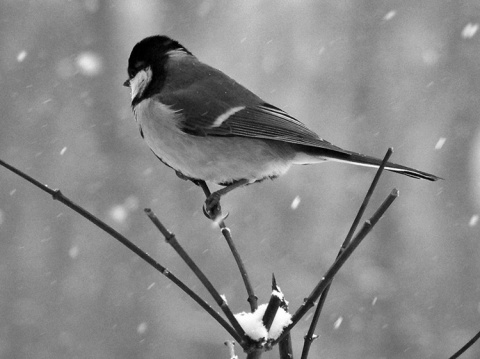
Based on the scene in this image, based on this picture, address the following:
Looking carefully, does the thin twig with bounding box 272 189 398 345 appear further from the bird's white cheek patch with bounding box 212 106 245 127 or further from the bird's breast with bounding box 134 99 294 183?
the bird's white cheek patch with bounding box 212 106 245 127

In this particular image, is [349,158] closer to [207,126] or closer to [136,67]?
[207,126]

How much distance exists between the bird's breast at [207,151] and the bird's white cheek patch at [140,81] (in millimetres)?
52

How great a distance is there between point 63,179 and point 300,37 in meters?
3.39

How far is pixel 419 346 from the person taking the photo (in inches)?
266

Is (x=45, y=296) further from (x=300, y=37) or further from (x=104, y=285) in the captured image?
(x=300, y=37)

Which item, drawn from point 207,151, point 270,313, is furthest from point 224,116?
point 270,313

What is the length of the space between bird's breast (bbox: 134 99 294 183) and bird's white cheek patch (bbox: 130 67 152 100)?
5 cm

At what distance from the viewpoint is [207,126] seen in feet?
7.31

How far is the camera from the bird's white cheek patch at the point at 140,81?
7.06ft

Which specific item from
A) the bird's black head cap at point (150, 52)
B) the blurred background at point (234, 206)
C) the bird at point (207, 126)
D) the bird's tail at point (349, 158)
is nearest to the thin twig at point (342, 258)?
the bird's tail at point (349, 158)

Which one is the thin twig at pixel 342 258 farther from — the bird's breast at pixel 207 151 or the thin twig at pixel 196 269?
the bird's breast at pixel 207 151

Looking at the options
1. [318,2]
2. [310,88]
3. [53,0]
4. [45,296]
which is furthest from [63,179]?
[318,2]

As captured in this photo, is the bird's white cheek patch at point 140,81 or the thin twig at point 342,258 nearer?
the thin twig at point 342,258

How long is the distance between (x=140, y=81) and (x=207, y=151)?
0.31 meters
